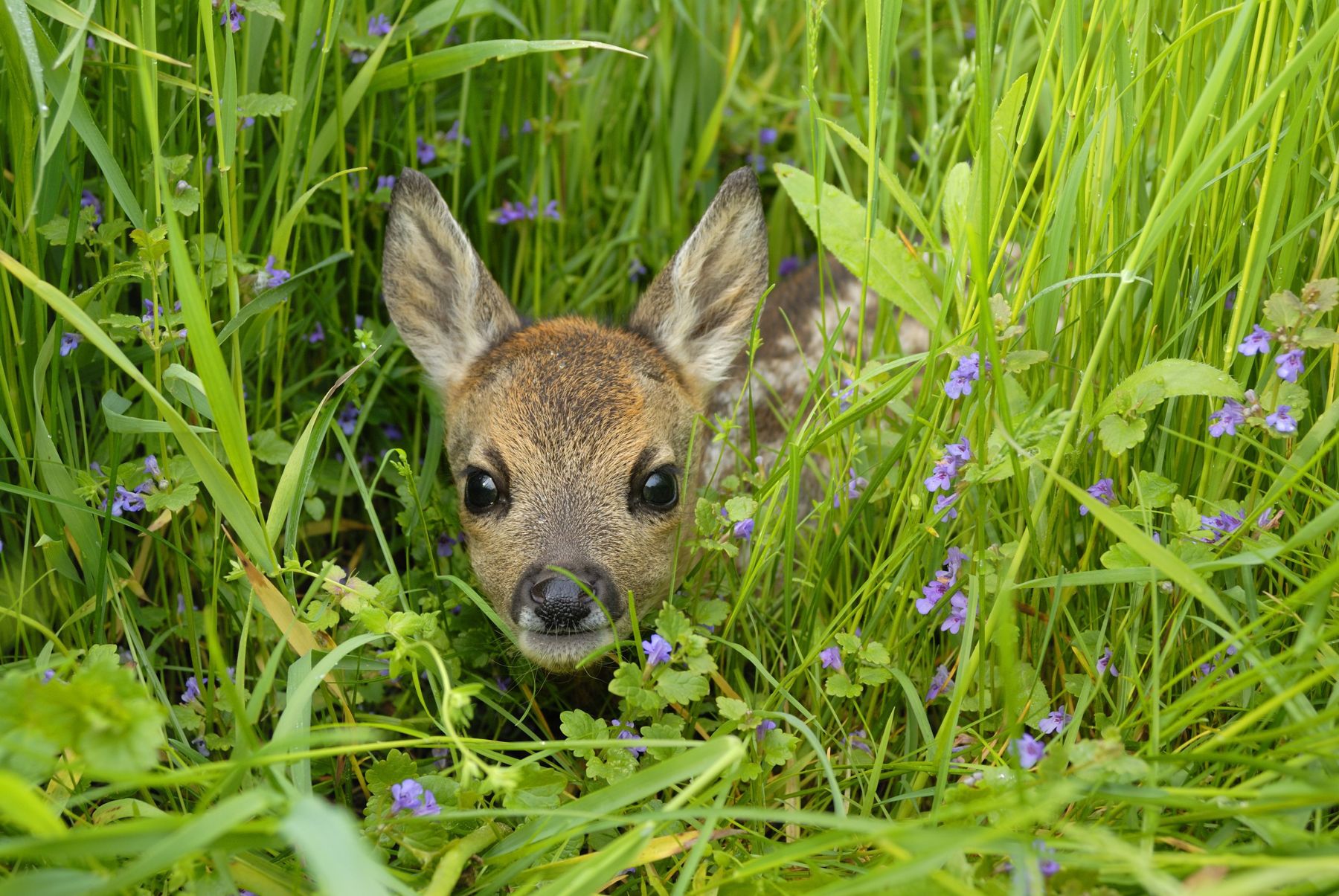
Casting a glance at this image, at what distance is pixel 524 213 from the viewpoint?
4.45m

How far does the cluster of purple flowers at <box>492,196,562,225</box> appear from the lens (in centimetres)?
443

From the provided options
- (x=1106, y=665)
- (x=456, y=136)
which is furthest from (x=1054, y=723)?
(x=456, y=136)

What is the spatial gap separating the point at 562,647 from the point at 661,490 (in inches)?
27.7

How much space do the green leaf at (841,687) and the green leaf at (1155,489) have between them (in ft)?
2.52

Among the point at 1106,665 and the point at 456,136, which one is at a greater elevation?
the point at 456,136

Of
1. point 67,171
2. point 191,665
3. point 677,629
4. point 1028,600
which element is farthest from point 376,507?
point 1028,600

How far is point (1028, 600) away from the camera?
3084 millimetres

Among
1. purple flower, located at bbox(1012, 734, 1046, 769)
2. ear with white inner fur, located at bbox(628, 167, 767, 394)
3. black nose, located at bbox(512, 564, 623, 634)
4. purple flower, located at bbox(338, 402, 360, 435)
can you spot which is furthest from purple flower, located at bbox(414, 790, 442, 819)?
ear with white inner fur, located at bbox(628, 167, 767, 394)

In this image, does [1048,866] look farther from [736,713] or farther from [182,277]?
[182,277]

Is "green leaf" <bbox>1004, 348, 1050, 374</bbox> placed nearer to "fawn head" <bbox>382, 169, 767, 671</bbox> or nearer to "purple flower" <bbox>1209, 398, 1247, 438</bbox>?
"purple flower" <bbox>1209, 398, 1247, 438</bbox>

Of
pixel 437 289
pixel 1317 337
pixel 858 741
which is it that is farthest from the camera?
pixel 437 289

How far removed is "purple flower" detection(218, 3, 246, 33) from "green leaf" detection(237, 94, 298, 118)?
0.58ft

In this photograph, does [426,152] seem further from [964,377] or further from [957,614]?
[957,614]

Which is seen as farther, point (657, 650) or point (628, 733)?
point (628, 733)
